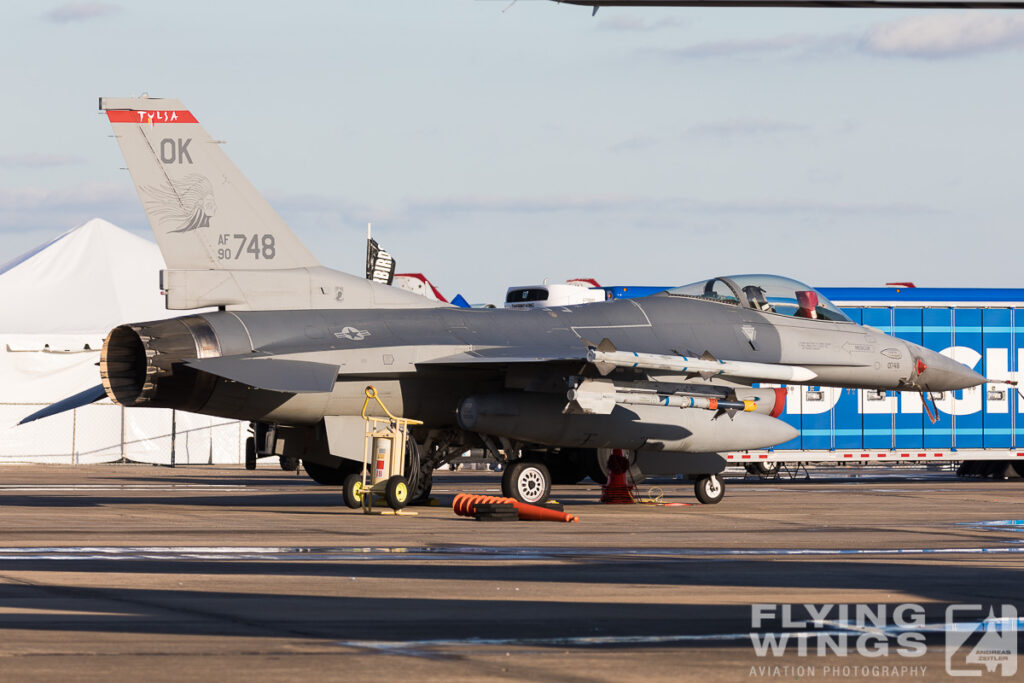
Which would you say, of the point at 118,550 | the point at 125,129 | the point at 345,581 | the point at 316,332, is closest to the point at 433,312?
the point at 316,332

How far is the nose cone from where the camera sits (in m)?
21.4

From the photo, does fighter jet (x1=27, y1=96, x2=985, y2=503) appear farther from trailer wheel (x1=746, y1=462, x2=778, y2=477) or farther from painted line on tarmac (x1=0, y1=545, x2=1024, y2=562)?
trailer wheel (x1=746, y1=462, x2=778, y2=477)

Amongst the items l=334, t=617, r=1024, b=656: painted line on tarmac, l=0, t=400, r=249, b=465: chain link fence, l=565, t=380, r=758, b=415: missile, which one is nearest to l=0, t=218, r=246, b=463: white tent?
l=0, t=400, r=249, b=465: chain link fence

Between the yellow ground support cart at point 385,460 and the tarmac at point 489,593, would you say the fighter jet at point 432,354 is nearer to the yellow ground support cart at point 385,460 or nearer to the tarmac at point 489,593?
the yellow ground support cart at point 385,460

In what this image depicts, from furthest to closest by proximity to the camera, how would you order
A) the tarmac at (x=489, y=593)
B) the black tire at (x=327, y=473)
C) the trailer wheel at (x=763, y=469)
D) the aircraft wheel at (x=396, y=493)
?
the trailer wheel at (x=763, y=469) → the black tire at (x=327, y=473) → the aircraft wheel at (x=396, y=493) → the tarmac at (x=489, y=593)

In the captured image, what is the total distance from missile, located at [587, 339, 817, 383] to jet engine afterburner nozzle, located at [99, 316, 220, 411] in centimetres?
487

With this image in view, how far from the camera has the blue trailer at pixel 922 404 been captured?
28.3m

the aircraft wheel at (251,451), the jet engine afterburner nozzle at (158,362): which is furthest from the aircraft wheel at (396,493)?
the aircraft wheel at (251,451)

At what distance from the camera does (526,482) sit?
19.0m

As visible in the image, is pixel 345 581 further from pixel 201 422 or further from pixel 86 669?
pixel 201 422

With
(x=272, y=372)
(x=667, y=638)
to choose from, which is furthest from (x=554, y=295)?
(x=667, y=638)

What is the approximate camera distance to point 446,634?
746 centimetres

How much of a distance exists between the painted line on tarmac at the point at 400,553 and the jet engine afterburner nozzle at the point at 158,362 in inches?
168

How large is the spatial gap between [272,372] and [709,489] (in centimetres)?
755
